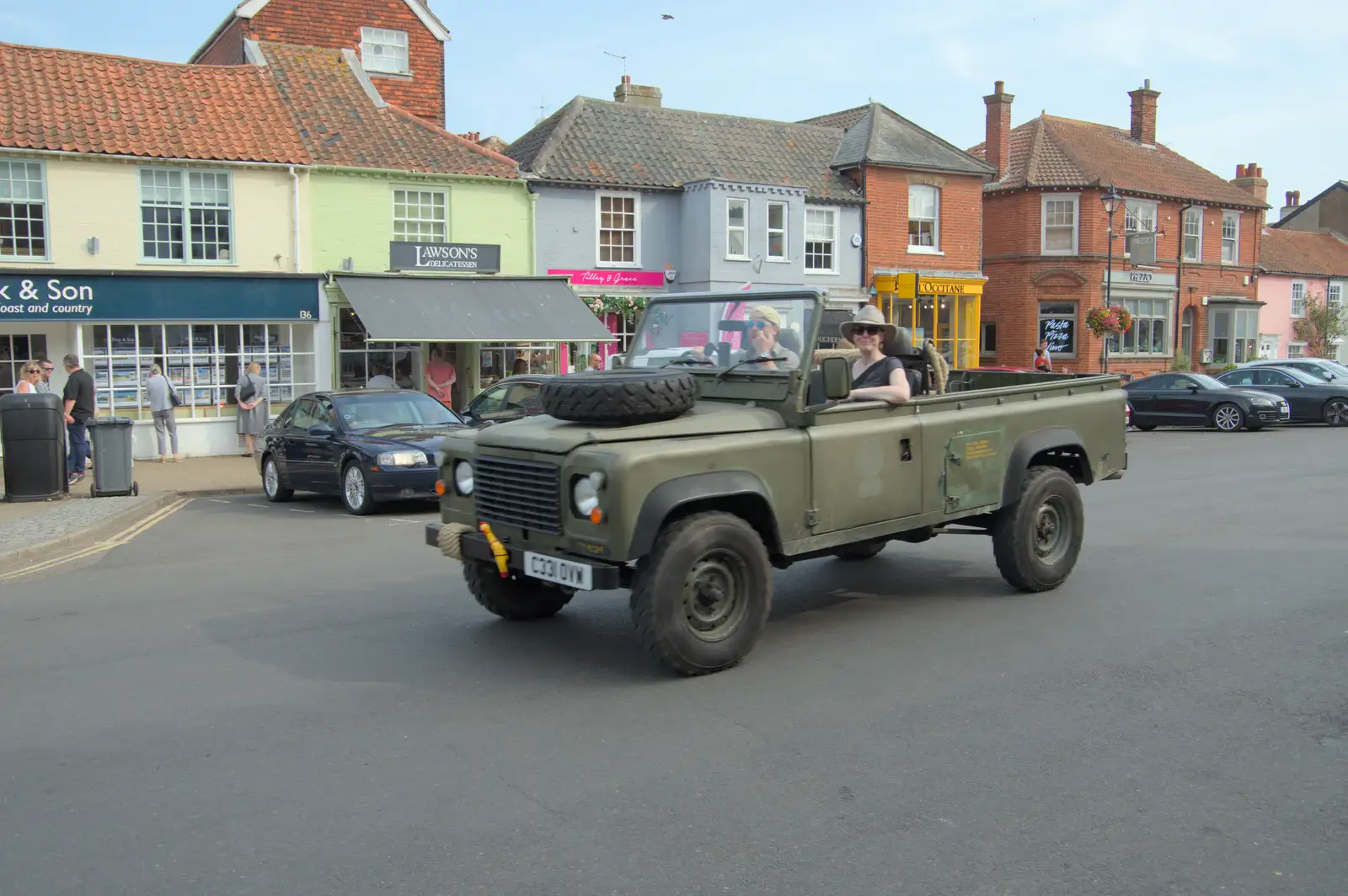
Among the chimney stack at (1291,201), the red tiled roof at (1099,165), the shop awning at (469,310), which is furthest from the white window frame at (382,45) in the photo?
the chimney stack at (1291,201)

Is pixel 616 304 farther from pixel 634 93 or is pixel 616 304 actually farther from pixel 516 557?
pixel 516 557

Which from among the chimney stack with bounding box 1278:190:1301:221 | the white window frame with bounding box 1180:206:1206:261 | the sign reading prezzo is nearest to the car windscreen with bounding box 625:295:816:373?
the sign reading prezzo

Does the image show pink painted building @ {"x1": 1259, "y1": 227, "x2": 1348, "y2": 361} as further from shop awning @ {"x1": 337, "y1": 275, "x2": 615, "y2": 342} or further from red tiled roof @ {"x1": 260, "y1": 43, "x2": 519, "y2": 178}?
red tiled roof @ {"x1": 260, "y1": 43, "x2": 519, "y2": 178}

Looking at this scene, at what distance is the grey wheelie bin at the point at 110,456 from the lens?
47.5 ft

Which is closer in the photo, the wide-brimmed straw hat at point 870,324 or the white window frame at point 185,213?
the wide-brimmed straw hat at point 870,324

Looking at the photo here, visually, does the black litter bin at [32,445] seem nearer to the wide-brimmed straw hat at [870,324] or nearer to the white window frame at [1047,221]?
the wide-brimmed straw hat at [870,324]

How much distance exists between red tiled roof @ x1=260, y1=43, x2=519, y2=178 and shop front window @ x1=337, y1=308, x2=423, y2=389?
315 cm

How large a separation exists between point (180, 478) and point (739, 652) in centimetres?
1386

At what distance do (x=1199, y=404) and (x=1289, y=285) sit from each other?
85.9 feet

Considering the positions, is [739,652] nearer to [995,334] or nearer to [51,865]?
[51,865]

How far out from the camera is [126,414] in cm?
2077

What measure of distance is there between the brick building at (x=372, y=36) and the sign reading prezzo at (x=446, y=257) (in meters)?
7.11

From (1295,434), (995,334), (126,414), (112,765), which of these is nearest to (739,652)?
(112,765)

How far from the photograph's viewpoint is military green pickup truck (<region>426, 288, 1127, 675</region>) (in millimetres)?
5746
